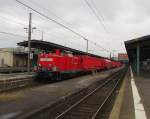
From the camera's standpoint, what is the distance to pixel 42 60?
94.8 feet

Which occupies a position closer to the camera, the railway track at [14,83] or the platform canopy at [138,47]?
the railway track at [14,83]

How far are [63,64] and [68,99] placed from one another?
41.6 ft

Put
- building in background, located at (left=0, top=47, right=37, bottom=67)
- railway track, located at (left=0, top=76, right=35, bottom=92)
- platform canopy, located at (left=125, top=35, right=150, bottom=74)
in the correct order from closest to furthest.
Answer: railway track, located at (left=0, top=76, right=35, bottom=92)
platform canopy, located at (left=125, top=35, right=150, bottom=74)
building in background, located at (left=0, top=47, right=37, bottom=67)

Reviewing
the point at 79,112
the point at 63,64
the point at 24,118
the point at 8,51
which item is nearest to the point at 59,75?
the point at 63,64

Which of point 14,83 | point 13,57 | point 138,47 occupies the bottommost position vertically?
point 14,83

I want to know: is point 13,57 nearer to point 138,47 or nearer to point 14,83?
point 138,47

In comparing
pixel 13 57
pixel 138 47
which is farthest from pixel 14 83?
pixel 13 57

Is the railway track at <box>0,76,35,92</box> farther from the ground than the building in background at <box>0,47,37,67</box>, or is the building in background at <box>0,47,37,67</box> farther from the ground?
the building in background at <box>0,47,37,67</box>

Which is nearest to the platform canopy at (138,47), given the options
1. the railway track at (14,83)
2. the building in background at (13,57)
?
the railway track at (14,83)

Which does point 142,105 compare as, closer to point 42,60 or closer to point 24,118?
point 24,118

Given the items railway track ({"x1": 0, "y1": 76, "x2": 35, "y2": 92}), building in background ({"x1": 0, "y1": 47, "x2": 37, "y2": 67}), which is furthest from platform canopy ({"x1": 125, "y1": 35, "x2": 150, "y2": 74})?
building in background ({"x1": 0, "y1": 47, "x2": 37, "y2": 67})

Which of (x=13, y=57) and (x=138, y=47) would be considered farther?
(x=13, y=57)

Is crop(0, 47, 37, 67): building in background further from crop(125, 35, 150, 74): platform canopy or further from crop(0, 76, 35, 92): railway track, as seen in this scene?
crop(0, 76, 35, 92): railway track

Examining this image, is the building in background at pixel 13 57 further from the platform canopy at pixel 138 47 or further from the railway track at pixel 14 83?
the railway track at pixel 14 83
